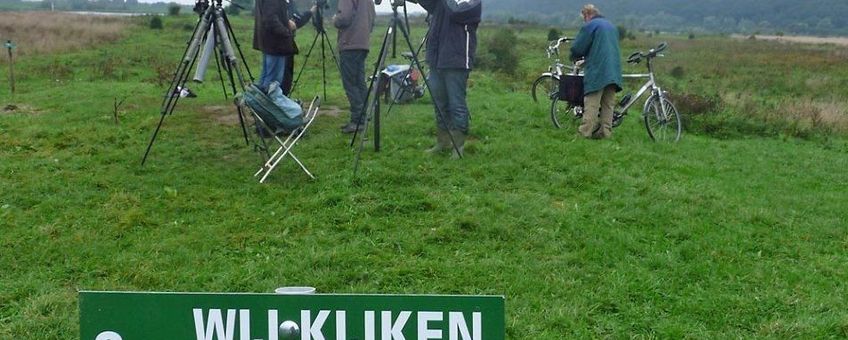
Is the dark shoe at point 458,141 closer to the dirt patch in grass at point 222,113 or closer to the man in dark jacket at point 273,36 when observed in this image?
the man in dark jacket at point 273,36

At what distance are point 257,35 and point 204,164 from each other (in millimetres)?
1848

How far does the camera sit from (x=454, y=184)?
21.2 feet

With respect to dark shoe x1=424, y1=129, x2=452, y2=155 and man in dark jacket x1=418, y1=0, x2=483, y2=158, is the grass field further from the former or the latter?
man in dark jacket x1=418, y1=0, x2=483, y2=158

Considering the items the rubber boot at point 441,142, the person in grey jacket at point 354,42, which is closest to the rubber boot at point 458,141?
the rubber boot at point 441,142

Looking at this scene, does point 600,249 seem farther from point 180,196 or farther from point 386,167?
point 180,196

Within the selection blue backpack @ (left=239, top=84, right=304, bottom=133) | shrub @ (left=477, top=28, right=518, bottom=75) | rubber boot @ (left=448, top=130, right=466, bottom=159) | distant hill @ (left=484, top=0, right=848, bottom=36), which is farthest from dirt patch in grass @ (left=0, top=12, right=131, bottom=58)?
distant hill @ (left=484, top=0, right=848, bottom=36)

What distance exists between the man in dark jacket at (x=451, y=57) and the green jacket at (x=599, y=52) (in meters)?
1.89

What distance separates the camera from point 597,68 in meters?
8.52

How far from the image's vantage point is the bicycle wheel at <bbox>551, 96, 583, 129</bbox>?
9.51 m

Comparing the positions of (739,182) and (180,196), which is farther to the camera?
(739,182)

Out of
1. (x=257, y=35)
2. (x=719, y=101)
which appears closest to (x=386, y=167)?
(x=257, y=35)

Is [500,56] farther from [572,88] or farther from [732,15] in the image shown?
[732,15]

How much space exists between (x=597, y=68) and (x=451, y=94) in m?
2.16

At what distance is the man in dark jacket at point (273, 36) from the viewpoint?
7805mm
